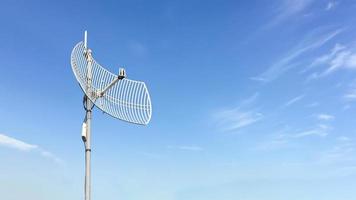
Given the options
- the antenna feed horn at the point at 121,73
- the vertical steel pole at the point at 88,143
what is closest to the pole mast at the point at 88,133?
the vertical steel pole at the point at 88,143

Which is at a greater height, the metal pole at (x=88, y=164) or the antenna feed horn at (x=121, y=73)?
the antenna feed horn at (x=121, y=73)

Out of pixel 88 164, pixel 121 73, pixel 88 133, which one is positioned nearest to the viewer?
pixel 88 164

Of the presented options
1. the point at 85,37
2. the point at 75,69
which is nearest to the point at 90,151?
the point at 75,69

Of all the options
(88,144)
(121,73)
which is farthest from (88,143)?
(121,73)

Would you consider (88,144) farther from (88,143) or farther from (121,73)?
(121,73)

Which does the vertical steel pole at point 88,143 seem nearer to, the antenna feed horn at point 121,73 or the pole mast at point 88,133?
the pole mast at point 88,133

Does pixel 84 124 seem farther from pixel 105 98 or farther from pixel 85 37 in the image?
pixel 85 37

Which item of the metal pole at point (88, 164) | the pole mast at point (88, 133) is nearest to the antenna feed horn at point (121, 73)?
the pole mast at point (88, 133)

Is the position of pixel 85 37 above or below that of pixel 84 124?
above

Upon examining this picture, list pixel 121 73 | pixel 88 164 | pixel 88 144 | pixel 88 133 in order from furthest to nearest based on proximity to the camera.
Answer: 1. pixel 121 73
2. pixel 88 133
3. pixel 88 144
4. pixel 88 164

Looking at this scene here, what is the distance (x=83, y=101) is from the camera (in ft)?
47.4

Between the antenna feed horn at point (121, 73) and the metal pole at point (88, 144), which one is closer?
the metal pole at point (88, 144)

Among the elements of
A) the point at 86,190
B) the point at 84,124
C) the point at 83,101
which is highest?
the point at 83,101

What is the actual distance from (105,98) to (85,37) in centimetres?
261
